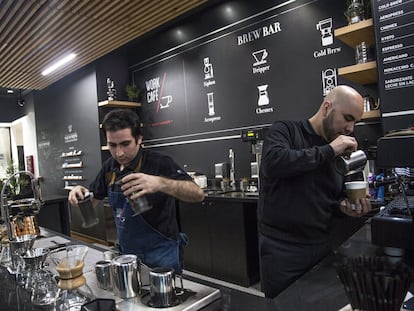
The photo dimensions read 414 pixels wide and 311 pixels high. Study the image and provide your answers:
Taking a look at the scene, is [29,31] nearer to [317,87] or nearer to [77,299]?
[317,87]

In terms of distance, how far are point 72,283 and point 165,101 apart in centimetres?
483

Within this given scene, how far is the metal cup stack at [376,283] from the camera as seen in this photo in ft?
2.03

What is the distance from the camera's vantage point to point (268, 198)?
5.64ft

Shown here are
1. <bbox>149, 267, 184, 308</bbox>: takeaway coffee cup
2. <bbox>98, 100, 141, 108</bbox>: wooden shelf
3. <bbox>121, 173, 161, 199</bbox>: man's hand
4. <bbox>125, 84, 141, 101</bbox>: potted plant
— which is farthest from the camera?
<bbox>125, 84, 141, 101</bbox>: potted plant

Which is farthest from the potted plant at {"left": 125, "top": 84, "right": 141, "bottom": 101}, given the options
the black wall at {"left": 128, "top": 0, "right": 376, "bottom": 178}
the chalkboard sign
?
the chalkboard sign

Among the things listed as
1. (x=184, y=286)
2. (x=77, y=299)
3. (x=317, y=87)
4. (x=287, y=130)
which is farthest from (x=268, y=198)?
(x=317, y=87)

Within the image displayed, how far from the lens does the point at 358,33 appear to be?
297 cm

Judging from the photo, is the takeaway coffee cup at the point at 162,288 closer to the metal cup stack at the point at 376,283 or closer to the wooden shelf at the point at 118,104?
the metal cup stack at the point at 376,283

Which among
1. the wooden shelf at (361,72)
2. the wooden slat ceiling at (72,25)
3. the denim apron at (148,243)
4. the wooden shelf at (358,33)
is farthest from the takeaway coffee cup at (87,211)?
the wooden slat ceiling at (72,25)

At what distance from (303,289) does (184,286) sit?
41 centimetres

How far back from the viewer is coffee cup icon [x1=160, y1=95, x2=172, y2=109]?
5.61 m

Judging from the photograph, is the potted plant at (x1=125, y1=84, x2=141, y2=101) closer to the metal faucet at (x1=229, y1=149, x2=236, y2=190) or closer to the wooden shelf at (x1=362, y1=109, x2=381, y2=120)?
the metal faucet at (x1=229, y1=149, x2=236, y2=190)

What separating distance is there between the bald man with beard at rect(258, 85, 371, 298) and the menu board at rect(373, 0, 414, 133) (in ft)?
4.08

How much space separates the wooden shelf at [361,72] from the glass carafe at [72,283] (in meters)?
2.72
